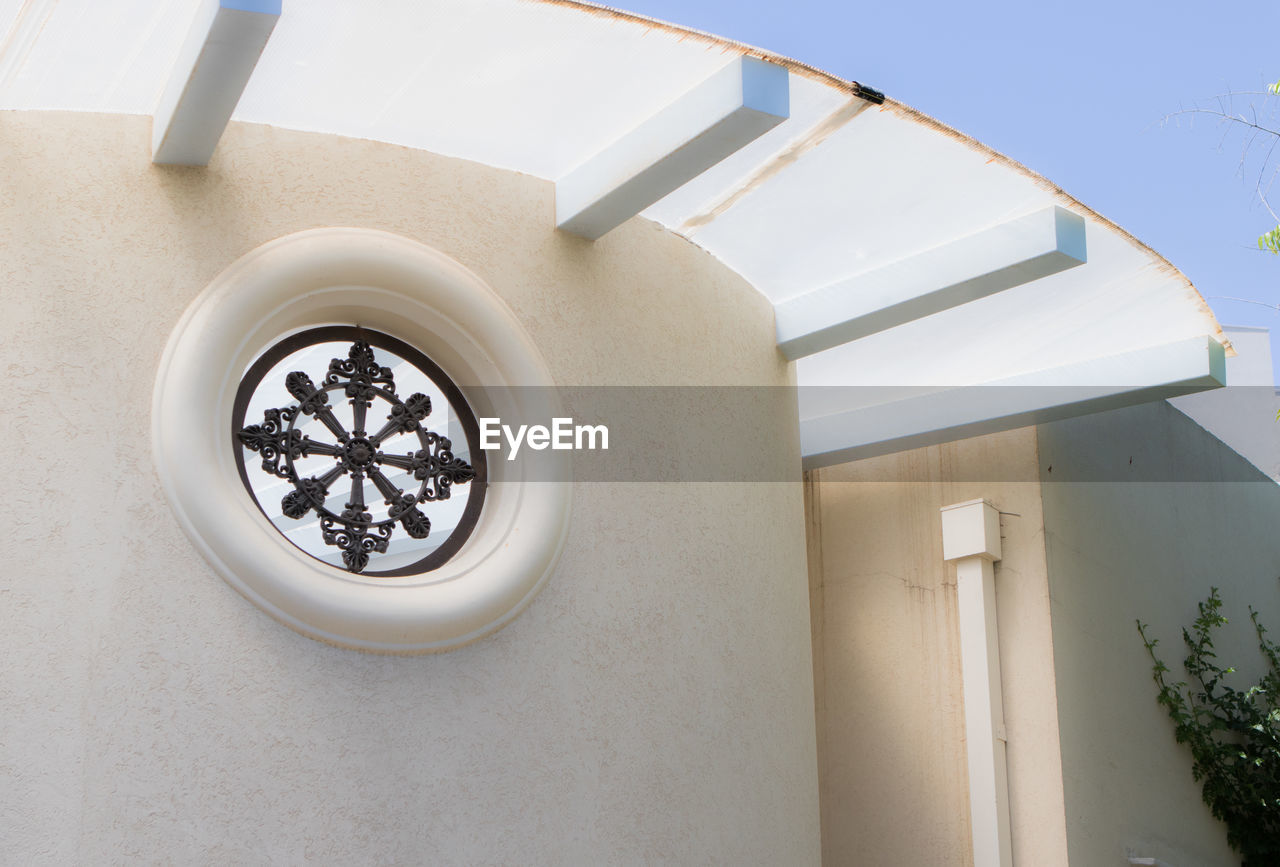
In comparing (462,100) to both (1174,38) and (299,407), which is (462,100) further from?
(1174,38)

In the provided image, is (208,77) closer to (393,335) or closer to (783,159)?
(393,335)

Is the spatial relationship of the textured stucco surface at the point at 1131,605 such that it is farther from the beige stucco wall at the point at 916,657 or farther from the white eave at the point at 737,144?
the white eave at the point at 737,144

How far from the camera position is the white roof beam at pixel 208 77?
3787mm

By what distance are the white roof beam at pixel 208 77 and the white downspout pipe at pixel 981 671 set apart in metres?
4.79

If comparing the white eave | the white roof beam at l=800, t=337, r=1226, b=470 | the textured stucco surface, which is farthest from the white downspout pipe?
the white eave

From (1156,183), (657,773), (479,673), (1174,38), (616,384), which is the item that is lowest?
(657,773)

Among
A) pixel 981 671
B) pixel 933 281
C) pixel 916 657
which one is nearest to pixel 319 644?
pixel 933 281

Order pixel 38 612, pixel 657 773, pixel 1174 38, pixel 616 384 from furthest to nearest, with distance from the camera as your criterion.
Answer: pixel 1174 38 → pixel 616 384 → pixel 657 773 → pixel 38 612

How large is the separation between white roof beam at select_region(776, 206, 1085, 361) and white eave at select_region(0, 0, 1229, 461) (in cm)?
1

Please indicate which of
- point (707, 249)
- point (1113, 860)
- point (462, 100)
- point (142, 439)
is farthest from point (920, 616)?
point (142, 439)

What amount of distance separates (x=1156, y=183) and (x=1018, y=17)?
8.95 m

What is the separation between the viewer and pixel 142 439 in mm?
4141

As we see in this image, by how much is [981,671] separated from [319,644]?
4219 mm

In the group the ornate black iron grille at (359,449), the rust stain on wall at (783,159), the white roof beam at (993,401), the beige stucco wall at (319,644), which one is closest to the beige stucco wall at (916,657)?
the white roof beam at (993,401)
